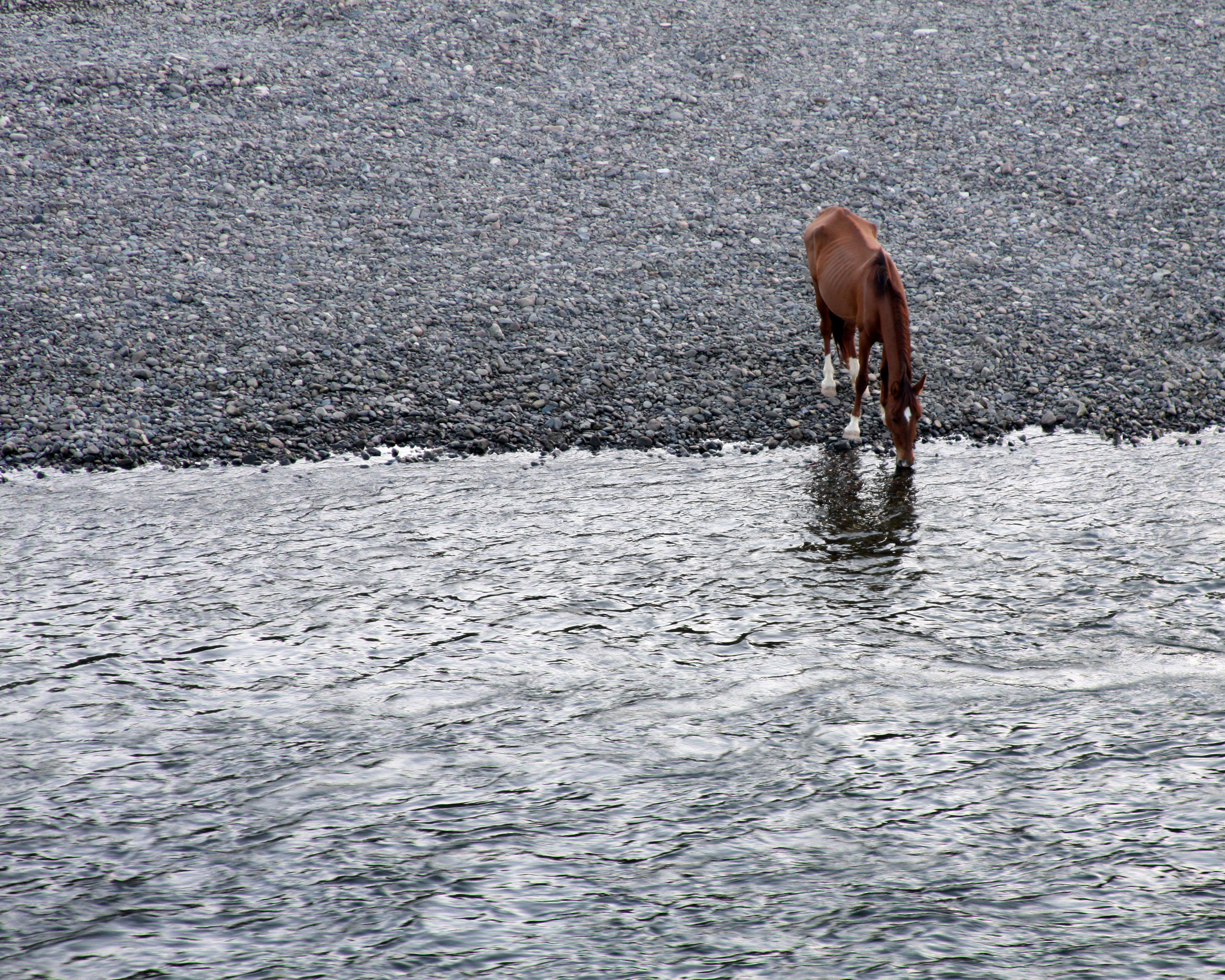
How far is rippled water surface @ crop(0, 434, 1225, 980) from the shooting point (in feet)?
17.6

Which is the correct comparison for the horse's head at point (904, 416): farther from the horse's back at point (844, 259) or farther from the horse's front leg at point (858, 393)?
the horse's back at point (844, 259)

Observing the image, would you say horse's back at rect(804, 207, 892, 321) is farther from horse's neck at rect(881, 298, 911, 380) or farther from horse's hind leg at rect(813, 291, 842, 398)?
horse's neck at rect(881, 298, 911, 380)

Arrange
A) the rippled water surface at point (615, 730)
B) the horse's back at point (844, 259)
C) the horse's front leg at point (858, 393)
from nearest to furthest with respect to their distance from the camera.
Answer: the rippled water surface at point (615, 730) < the horse's back at point (844, 259) < the horse's front leg at point (858, 393)

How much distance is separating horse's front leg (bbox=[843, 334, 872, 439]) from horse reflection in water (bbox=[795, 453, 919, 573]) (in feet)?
0.93

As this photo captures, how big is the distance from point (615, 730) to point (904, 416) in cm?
529

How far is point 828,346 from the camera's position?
12.2 meters

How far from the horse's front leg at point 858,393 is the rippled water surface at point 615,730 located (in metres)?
1.14

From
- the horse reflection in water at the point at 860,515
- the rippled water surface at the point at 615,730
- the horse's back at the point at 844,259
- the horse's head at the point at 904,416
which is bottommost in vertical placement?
the rippled water surface at the point at 615,730

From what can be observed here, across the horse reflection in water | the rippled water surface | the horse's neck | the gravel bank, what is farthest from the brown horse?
the rippled water surface

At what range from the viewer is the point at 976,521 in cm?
970

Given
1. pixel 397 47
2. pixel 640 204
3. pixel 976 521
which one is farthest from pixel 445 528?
pixel 397 47

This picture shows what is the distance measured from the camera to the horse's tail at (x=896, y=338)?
10508 millimetres

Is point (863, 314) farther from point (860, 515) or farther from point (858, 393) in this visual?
point (860, 515)

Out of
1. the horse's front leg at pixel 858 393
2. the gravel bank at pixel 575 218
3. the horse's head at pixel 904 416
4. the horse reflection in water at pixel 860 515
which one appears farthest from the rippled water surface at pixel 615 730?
the gravel bank at pixel 575 218
